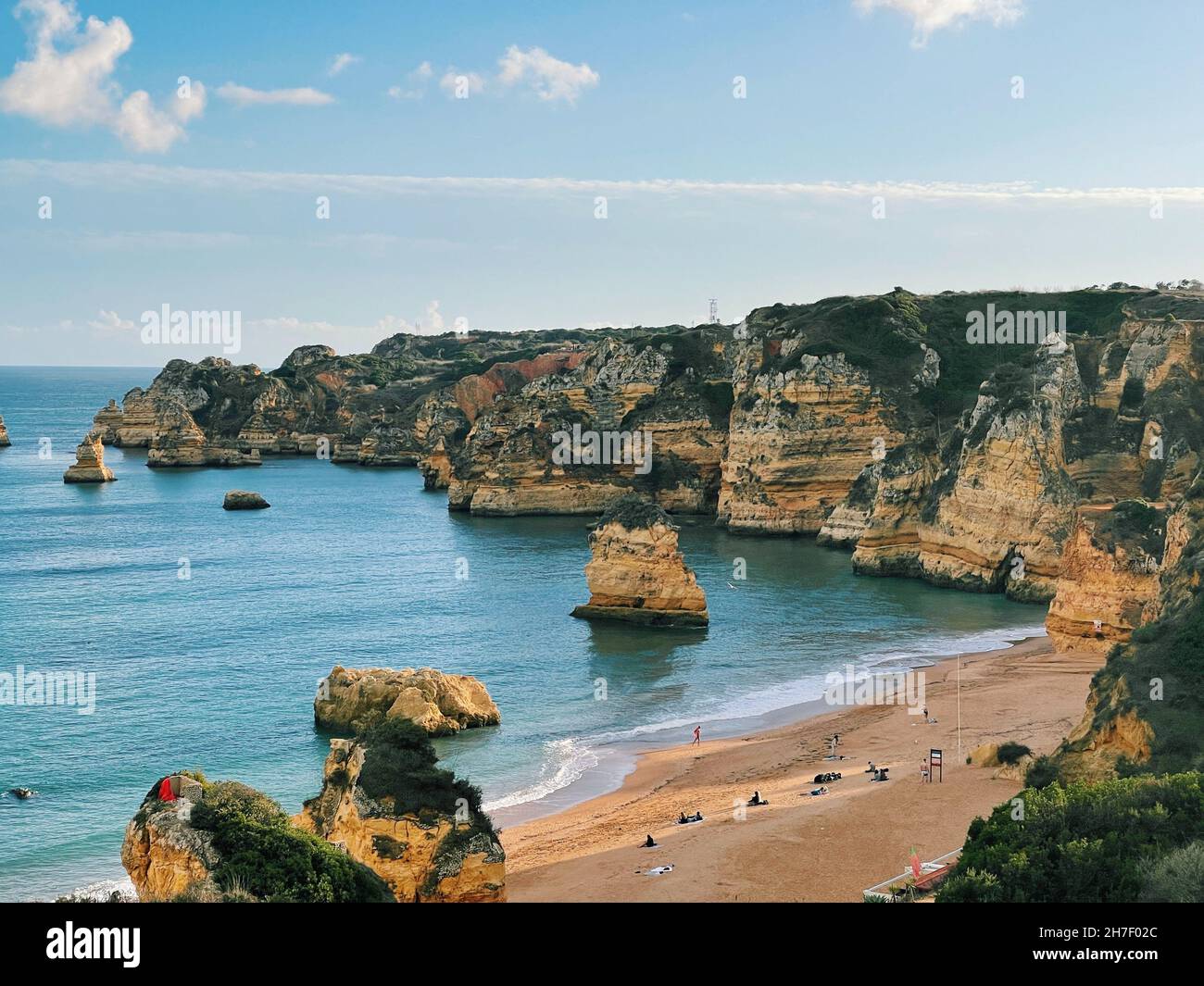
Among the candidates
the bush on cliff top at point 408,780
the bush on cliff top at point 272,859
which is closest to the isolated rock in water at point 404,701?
the bush on cliff top at point 408,780

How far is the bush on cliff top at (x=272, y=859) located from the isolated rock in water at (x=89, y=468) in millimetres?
113449

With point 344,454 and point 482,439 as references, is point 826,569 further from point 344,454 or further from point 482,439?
point 344,454

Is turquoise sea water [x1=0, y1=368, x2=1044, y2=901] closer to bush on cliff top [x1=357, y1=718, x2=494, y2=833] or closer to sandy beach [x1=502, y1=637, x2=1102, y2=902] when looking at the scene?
sandy beach [x1=502, y1=637, x2=1102, y2=902]

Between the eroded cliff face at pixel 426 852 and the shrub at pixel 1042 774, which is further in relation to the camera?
the shrub at pixel 1042 774

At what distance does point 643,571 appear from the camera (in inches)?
2239

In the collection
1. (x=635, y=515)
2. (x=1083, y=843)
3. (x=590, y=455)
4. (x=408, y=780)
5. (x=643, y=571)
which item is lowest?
(x=408, y=780)

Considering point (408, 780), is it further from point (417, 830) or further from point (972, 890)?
point (972, 890)

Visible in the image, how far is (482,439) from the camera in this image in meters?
105

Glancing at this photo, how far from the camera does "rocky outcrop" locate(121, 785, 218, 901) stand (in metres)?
17.8

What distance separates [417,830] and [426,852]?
0.41 meters

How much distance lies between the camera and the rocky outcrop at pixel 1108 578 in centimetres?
4484

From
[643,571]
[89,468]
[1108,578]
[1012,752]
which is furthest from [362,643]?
[89,468]

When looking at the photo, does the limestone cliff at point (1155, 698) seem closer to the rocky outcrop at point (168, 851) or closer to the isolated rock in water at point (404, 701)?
the rocky outcrop at point (168, 851)

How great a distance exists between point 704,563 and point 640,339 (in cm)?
4448
